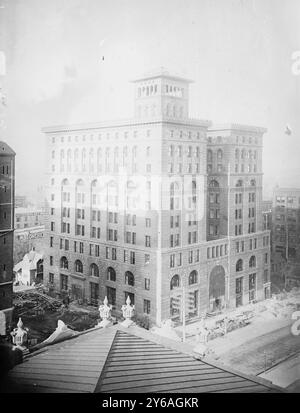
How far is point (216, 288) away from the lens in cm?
1380

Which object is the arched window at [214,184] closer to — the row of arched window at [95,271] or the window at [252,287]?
the window at [252,287]

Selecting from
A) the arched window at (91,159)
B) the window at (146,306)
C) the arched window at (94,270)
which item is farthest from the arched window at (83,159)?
the window at (146,306)

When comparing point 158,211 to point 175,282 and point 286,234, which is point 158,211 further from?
point 286,234

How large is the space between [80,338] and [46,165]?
15.6 ft

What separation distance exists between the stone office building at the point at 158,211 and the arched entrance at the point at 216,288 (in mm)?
30

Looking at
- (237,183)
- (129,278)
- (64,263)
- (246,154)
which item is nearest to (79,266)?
(64,263)

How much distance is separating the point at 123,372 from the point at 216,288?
192 inches

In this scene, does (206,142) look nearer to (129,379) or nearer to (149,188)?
(149,188)

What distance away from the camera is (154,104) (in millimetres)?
12547
